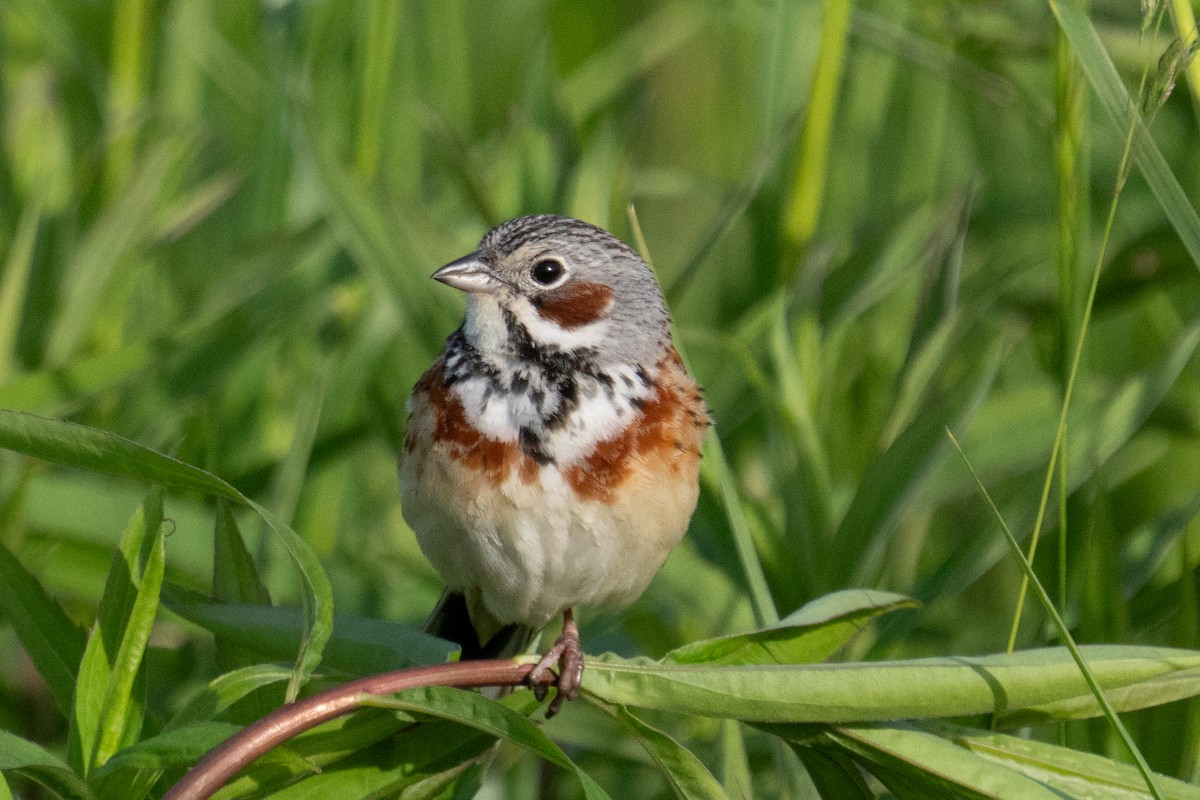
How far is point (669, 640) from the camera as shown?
3021 mm

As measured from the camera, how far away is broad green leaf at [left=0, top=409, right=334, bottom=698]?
5.65 feet

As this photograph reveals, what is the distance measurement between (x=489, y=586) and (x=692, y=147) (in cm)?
357

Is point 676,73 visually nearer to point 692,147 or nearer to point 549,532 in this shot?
point 692,147

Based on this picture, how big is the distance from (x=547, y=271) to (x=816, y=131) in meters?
0.69

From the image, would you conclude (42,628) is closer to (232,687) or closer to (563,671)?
(232,687)

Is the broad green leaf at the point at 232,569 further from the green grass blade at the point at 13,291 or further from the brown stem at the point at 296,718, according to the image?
the green grass blade at the point at 13,291

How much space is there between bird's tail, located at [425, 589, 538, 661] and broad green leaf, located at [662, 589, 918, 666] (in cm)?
96

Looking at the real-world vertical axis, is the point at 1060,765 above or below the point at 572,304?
below

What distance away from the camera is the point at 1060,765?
74.8 inches

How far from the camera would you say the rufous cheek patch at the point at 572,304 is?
109 inches

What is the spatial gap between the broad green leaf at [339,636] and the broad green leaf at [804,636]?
0.32m

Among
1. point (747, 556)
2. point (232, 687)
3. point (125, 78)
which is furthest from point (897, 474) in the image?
point (125, 78)

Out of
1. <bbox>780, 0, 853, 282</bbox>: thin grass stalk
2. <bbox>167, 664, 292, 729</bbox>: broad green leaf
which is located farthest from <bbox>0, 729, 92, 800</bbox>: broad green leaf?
<bbox>780, 0, 853, 282</bbox>: thin grass stalk

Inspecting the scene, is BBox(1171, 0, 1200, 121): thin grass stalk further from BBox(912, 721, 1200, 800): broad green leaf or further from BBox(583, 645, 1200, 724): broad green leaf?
BBox(912, 721, 1200, 800): broad green leaf
